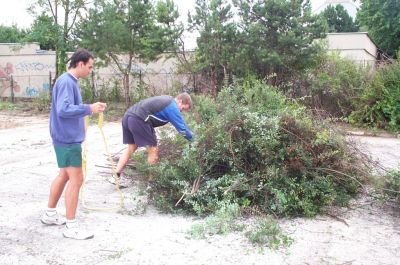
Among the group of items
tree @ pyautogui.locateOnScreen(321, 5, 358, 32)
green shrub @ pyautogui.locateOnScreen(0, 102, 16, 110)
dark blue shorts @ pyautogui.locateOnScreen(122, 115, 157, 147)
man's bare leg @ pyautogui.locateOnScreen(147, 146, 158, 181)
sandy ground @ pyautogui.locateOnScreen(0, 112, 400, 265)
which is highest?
tree @ pyautogui.locateOnScreen(321, 5, 358, 32)

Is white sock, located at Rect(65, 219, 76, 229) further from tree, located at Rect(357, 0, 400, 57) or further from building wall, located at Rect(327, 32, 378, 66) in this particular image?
tree, located at Rect(357, 0, 400, 57)

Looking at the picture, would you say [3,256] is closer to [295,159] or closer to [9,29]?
[295,159]

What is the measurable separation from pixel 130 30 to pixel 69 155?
14.0m

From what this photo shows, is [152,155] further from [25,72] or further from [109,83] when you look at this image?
[25,72]

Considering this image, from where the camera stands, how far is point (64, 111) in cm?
443

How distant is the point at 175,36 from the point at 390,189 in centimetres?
1236

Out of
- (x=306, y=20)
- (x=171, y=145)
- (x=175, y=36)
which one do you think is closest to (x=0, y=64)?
(x=175, y=36)

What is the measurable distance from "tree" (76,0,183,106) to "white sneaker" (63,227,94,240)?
1293 centimetres

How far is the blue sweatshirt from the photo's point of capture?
445 cm

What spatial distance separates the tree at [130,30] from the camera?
55.9ft

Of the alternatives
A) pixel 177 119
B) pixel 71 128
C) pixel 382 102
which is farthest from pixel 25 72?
pixel 71 128

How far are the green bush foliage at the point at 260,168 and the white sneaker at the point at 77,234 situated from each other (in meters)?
1.11

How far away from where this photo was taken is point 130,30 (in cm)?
1789

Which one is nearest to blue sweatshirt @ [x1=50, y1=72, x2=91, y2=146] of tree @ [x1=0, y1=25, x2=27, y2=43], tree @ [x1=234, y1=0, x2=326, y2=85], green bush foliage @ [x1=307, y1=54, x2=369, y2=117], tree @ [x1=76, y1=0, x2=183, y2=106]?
tree @ [x1=234, y1=0, x2=326, y2=85]
